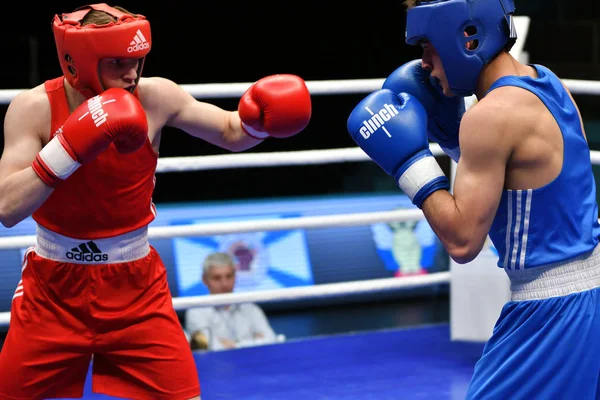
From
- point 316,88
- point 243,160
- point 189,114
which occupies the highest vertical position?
point 189,114

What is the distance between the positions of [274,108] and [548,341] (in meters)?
0.90

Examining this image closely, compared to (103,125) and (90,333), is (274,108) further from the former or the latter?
(90,333)

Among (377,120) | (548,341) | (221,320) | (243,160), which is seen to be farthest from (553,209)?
(221,320)

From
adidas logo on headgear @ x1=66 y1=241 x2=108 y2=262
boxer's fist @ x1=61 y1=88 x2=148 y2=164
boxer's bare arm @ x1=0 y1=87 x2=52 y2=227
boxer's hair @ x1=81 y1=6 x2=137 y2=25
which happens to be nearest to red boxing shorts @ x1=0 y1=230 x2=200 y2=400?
adidas logo on headgear @ x1=66 y1=241 x2=108 y2=262

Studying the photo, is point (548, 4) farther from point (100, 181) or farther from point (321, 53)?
point (100, 181)

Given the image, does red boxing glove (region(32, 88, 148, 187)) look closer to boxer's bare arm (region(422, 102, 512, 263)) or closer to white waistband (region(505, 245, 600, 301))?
boxer's bare arm (region(422, 102, 512, 263))

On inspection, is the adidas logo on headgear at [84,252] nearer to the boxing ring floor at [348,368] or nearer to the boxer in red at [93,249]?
the boxer in red at [93,249]

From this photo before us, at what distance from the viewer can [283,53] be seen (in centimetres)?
682

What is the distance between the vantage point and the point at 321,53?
22.7ft

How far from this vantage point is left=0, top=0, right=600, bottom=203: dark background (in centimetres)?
609

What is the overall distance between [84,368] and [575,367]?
1.09 metres

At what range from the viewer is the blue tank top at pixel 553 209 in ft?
5.35

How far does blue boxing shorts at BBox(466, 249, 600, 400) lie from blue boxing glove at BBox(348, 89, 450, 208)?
0.26 meters

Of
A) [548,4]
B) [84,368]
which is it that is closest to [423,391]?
[84,368]
